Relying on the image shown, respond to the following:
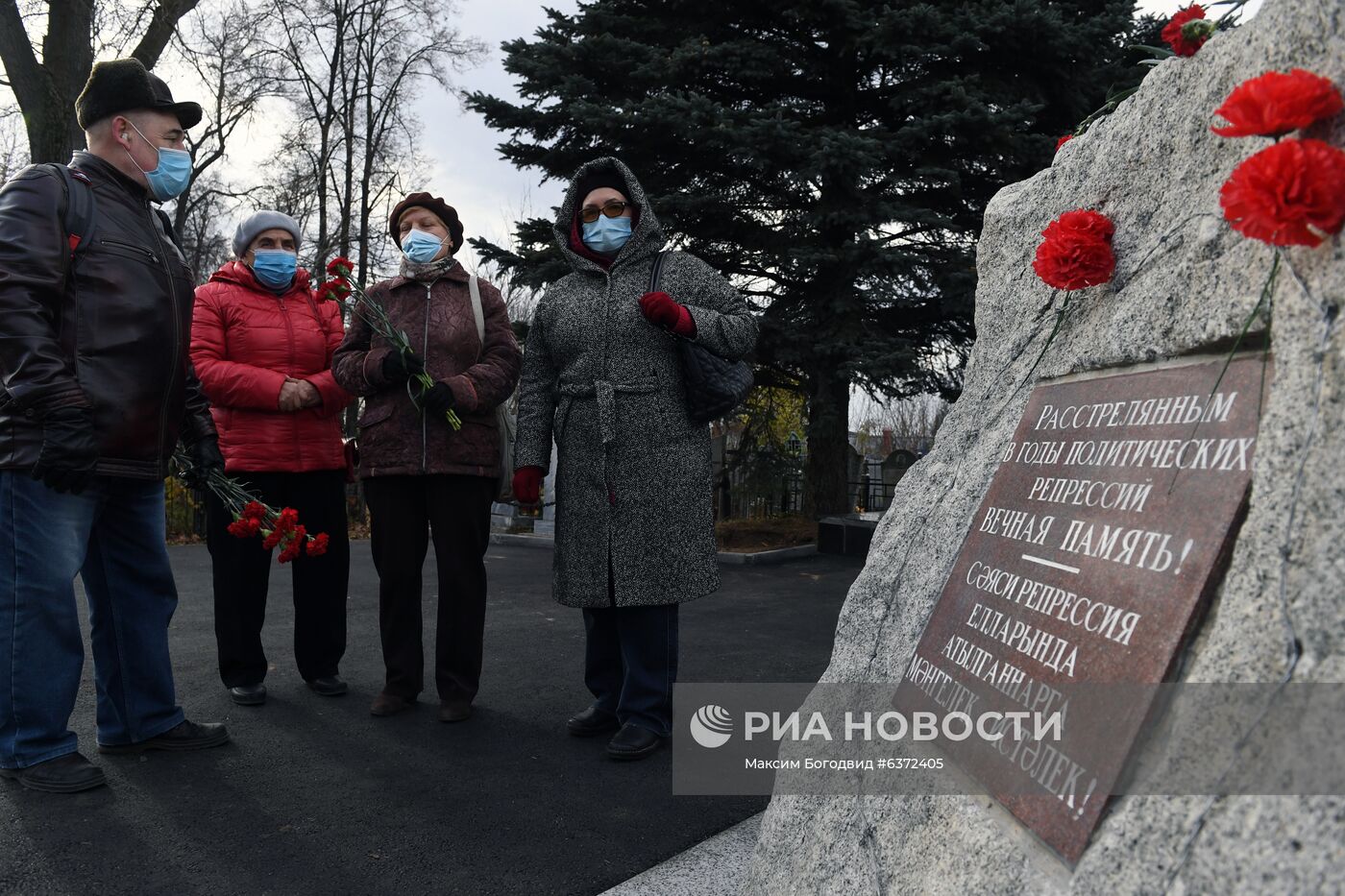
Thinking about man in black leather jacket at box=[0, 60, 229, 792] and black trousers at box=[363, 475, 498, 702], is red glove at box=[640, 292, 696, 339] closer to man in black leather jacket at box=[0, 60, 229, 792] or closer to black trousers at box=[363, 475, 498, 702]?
black trousers at box=[363, 475, 498, 702]

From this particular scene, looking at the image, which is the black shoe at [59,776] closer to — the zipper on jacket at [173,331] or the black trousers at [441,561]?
the zipper on jacket at [173,331]

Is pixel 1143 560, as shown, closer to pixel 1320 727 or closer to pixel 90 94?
pixel 1320 727

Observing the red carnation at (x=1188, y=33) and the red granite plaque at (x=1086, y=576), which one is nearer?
the red granite plaque at (x=1086, y=576)

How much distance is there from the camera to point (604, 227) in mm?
3371

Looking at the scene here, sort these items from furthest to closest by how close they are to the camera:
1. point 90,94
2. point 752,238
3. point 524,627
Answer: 1. point 752,238
2. point 524,627
3. point 90,94

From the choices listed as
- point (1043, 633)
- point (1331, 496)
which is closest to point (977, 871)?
point (1043, 633)

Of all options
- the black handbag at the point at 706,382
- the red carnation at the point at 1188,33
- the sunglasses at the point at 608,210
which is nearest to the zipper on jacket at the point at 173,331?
the sunglasses at the point at 608,210

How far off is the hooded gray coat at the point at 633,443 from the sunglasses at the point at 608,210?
102mm

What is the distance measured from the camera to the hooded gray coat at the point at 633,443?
314 cm

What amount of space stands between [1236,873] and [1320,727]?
206mm

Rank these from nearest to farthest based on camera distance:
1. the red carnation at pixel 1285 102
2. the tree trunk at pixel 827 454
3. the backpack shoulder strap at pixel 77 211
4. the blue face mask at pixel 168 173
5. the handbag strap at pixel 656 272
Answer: the red carnation at pixel 1285 102, the backpack shoulder strap at pixel 77 211, the blue face mask at pixel 168 173, the handbag strap at pixel 656 272, the tree trunk at pixel 827 454

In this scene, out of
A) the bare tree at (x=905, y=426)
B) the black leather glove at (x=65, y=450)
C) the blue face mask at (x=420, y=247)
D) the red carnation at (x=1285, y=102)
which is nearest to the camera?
the red carnation at (x=1285, y=102)

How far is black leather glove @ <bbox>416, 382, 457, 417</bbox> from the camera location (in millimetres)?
3324

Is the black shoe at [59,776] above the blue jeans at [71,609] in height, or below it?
below
